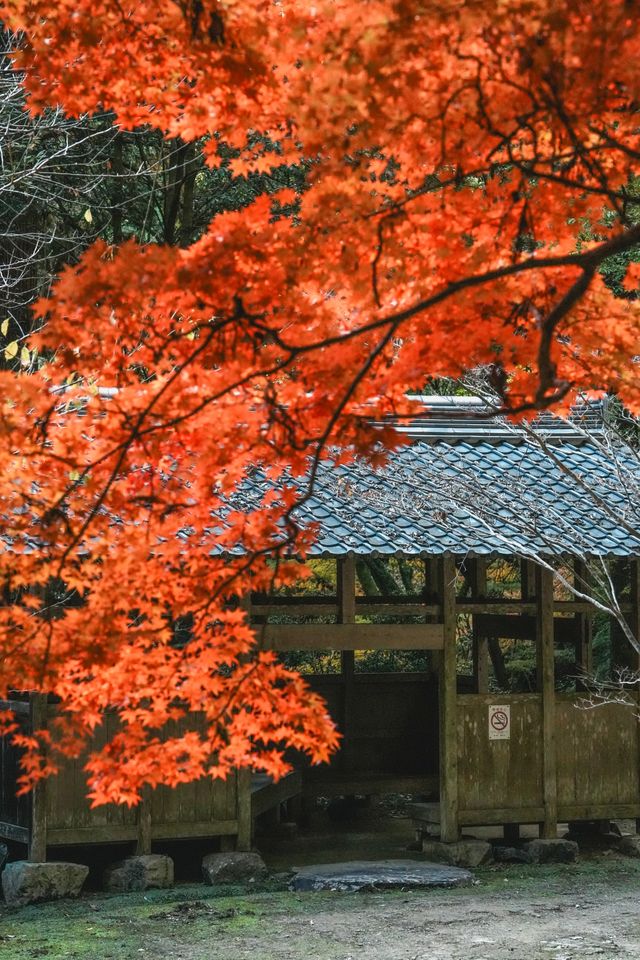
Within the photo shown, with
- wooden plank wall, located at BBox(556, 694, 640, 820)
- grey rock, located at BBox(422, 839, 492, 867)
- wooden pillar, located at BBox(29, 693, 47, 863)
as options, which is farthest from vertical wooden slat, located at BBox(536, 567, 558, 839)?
wooden pillar, located at BBox(29, 693, 47, 863)

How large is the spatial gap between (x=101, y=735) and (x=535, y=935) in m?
3.67

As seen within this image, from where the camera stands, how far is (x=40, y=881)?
10289mm

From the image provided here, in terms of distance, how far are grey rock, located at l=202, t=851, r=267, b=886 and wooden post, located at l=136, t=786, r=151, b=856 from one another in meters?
0.53

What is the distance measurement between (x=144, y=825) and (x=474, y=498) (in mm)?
3865

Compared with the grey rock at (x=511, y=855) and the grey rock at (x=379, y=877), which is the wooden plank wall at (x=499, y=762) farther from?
the grey rock at (x=379, y=877)

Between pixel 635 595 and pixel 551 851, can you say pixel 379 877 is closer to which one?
pixel 551 851

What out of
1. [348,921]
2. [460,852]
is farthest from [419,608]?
[348,921]

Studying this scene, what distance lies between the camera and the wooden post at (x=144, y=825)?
10705 millimetres

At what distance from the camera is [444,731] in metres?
11.7

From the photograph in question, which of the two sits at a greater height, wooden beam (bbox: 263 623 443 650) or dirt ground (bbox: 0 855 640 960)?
wooden beam (bbox: 263 623 443 650)

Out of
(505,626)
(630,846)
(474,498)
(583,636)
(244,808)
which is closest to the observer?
(244,808)

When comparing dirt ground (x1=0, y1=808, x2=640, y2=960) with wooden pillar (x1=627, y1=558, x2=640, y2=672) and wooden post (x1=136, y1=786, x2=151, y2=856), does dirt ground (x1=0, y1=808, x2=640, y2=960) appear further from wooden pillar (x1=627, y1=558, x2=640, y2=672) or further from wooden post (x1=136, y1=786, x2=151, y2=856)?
wooden pillar (x1=627, y1=558, x2=640, y2=672)

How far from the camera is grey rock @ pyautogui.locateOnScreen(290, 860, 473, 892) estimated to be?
10867mm

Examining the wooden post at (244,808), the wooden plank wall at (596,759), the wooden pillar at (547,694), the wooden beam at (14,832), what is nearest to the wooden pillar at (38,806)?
the wooden beam at (14,832)
